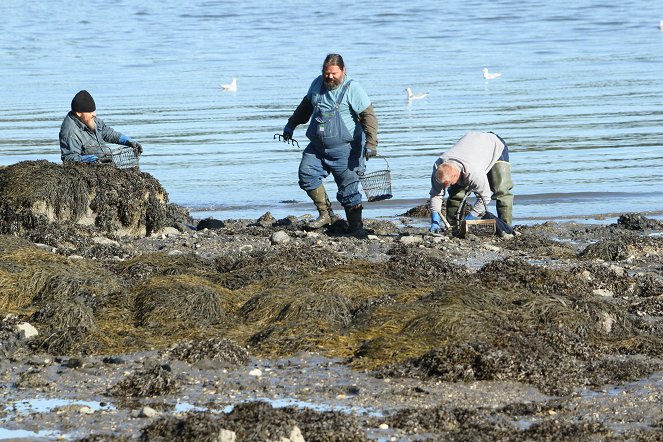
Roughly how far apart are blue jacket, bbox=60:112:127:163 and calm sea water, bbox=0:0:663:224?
319 centimetres

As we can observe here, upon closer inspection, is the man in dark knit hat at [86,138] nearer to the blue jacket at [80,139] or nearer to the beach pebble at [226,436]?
the blue jacket at [80,139]

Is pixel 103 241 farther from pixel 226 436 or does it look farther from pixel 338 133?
pixel 226 436

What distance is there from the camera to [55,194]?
1241cm

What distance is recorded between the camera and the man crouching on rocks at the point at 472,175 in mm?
11688

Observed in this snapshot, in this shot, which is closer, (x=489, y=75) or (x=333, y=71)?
(x=333, y=71)

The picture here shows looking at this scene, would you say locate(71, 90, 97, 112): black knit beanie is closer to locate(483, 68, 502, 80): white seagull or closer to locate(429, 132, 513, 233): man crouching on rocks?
locate(429, 132, 513, 233): man crouching on rocks

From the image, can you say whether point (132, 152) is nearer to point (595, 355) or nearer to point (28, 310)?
point (28, 310)

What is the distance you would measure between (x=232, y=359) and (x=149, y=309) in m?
1.33

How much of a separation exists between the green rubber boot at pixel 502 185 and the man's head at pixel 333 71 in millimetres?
1760

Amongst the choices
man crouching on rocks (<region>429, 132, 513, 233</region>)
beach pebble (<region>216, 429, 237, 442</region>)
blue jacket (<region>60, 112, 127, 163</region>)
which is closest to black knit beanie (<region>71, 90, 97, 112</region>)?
blue jacket (<region>60, 112, 127, 163</region>)

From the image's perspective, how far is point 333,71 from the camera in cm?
1196

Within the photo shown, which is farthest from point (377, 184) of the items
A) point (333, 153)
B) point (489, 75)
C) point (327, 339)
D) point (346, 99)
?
point (489, 75)

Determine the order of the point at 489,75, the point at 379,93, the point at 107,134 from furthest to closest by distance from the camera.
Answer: the point at 489,75, the point at 379,93, the point at 107,134

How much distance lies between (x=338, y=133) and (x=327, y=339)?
469 centimetres
